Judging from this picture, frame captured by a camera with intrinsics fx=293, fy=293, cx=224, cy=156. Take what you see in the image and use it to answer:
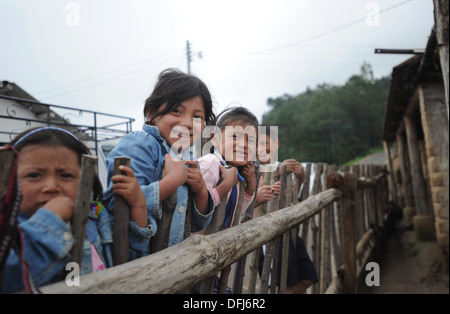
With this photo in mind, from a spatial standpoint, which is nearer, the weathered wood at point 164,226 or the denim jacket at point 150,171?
the denim jacket at point 150,171

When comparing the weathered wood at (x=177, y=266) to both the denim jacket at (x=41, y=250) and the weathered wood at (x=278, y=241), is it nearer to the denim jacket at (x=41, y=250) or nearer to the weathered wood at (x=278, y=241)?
the denim jacket at (x=41, y=250)

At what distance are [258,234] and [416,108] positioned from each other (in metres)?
6.91

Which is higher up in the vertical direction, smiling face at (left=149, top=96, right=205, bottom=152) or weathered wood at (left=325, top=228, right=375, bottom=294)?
smiling face at (left=149, top=96, right=205, bottom=152)

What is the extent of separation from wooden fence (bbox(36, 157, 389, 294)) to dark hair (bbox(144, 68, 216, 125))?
645mm

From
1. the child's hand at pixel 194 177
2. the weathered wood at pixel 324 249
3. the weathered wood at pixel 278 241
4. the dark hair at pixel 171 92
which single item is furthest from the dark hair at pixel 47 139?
the weathered wood at pixel 324 249

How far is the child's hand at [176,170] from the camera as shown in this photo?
1138 mm

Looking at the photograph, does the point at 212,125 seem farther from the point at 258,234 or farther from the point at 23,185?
the point at 23,185

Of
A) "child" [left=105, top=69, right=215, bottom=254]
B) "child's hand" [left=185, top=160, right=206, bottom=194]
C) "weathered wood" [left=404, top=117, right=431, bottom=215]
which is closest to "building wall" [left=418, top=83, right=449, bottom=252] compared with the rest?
"weathered wood" [left=404, top=117, right=431, bottom=215]

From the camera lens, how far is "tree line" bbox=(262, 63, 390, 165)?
42.1 meters

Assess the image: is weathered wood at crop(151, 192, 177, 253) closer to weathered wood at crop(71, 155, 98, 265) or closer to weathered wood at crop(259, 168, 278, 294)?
weathered wood at crop(71, 155, 98, 265)

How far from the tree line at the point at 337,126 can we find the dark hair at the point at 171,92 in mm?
40118

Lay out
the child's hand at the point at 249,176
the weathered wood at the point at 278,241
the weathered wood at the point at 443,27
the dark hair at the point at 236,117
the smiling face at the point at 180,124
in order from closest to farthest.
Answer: the smiling face at the point at 180,124
the weathered wood at the point at 443,27
the child's hand at the point at 249,176
the dark hair at the point at 236,117
the weathered wood at the point at 278,241

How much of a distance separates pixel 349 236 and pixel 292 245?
135cm

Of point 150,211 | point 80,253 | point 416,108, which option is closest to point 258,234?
point 150,211
